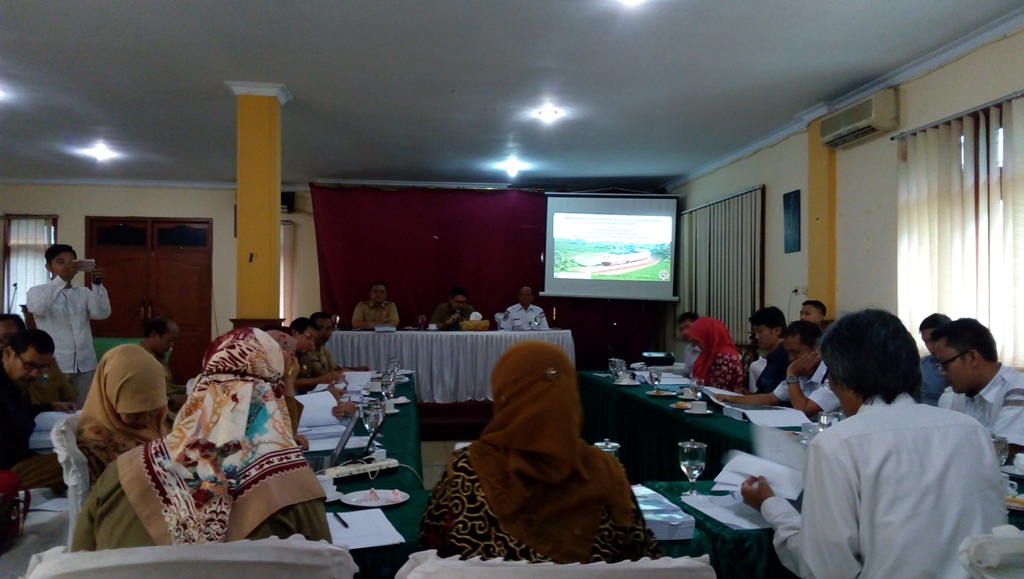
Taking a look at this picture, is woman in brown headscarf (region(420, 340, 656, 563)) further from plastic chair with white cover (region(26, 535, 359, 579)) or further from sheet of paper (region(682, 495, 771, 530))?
sheet of paper (region(682, 495, 771, 530))

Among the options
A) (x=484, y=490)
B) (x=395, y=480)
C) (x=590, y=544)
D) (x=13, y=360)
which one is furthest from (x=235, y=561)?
(x=13, y=360)

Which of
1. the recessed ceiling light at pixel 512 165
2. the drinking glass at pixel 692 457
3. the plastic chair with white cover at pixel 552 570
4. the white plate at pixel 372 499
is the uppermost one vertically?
the recessed ceiling light at pixel 512 165

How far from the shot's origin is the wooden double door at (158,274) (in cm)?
862

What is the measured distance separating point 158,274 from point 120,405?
25.4 ft

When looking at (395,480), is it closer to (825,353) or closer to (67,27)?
(825,353)

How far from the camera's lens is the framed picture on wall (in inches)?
229

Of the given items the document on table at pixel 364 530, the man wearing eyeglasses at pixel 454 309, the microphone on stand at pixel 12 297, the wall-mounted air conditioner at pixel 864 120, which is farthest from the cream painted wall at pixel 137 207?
the document on table at pixel 364 530

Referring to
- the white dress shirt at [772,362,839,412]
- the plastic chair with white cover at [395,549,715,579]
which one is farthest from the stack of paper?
the white dress shirt at [772,362,839,412]

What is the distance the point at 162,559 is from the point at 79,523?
44 cm

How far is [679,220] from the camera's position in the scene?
8547 mm

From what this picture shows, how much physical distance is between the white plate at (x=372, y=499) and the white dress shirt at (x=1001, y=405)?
187 centimetres

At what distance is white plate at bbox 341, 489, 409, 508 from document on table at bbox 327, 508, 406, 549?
3 cm

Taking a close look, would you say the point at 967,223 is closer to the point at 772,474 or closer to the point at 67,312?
the point at 772,474

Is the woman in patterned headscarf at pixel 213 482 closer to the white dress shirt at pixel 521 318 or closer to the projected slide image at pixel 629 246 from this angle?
the white dress shirt at pixel 521 318
